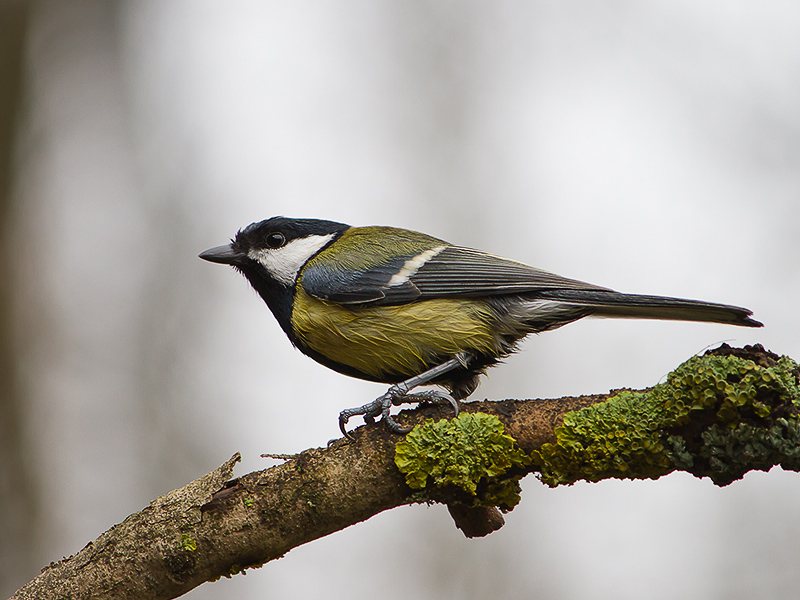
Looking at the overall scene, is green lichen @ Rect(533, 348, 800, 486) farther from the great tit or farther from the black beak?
the black beak

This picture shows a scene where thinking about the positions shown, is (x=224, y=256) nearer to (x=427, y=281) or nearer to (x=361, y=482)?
(x=427, y=281)

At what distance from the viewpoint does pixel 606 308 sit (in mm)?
2342

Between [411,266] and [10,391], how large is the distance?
316cm

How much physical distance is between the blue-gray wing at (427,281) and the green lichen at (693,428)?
0.71m

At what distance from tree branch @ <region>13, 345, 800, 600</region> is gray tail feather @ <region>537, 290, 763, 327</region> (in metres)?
0.45

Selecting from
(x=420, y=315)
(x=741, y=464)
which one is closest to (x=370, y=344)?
(x=420, y=315)

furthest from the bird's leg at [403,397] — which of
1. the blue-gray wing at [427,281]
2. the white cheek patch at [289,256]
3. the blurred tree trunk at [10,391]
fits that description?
the blurred tree trunk at [10,391]

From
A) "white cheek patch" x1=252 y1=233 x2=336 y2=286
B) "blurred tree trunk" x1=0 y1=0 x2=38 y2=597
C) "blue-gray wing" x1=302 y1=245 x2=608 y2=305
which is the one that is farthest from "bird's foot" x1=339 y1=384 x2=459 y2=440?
"blurred tree trunk" x1=0 y1=0 x2=38 y2=597

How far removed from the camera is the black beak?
2.91 m

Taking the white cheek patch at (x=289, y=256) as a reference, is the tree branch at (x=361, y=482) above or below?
below

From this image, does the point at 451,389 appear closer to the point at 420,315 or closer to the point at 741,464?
the point at 420,315

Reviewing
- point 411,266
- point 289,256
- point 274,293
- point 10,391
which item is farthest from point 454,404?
point 10,391

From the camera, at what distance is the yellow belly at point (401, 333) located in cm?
242

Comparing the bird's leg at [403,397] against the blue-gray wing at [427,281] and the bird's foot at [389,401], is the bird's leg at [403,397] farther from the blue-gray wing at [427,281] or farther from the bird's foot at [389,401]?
the blue-gray wing at [427,281]
